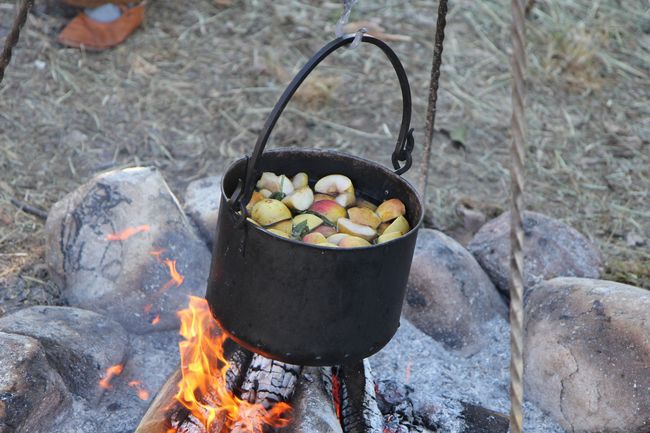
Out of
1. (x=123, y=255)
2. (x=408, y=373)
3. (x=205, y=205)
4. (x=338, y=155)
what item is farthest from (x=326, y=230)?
(x=205, y=205)

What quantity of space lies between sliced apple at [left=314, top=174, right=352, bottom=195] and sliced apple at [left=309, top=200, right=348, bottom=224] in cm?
8

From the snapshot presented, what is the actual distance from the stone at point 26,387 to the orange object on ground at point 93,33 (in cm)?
282

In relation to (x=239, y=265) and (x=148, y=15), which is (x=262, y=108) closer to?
(x=148, y=15)

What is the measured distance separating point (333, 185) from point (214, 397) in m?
0.65

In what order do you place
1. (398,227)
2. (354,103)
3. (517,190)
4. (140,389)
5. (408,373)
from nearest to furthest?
(517,190)
(398,227)
(140,389)
(408,373)
(354,103)

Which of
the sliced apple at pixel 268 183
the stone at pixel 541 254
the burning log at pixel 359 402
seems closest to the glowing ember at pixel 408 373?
the burning log at pixel 359 402

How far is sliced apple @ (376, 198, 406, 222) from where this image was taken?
2.05 m

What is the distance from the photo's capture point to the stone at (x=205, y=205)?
116 inches

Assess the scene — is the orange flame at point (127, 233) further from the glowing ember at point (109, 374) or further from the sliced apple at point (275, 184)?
the sliced apple at point (275, 184)

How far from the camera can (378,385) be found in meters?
2.52

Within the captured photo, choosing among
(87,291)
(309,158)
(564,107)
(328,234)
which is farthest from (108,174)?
(564,107)

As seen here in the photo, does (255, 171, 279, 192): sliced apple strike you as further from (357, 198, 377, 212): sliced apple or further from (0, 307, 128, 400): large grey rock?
(0, 307, 128, 400): large grey rock

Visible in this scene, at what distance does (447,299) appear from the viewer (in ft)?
9.23

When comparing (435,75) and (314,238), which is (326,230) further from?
(435,75)
